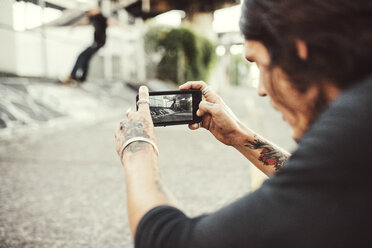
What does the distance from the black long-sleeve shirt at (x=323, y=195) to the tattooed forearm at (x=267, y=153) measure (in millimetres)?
773

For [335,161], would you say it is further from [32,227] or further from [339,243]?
[32,227]

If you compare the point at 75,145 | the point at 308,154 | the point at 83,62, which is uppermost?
the point at 308,154

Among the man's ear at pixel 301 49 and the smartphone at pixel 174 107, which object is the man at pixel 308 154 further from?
the smartphone at pixel 174 107

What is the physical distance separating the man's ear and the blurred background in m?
0.36

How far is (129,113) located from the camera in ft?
3.86

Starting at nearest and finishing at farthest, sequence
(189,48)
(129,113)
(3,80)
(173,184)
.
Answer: (129,113), (173,184), (3,80), (189,48)

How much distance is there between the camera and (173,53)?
14711mm

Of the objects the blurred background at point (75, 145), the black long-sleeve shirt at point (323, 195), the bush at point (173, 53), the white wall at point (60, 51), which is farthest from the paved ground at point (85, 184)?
the bush at point (173, 53)

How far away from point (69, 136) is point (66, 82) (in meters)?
3.22

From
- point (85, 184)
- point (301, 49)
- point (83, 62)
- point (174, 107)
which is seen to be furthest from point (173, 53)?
point (301, 49)

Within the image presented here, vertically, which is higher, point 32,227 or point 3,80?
point 3,80

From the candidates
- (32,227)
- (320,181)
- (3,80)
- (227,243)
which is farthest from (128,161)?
(3,80)

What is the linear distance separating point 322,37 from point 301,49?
0.06 meters

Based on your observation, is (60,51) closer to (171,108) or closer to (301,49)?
(171,108)
